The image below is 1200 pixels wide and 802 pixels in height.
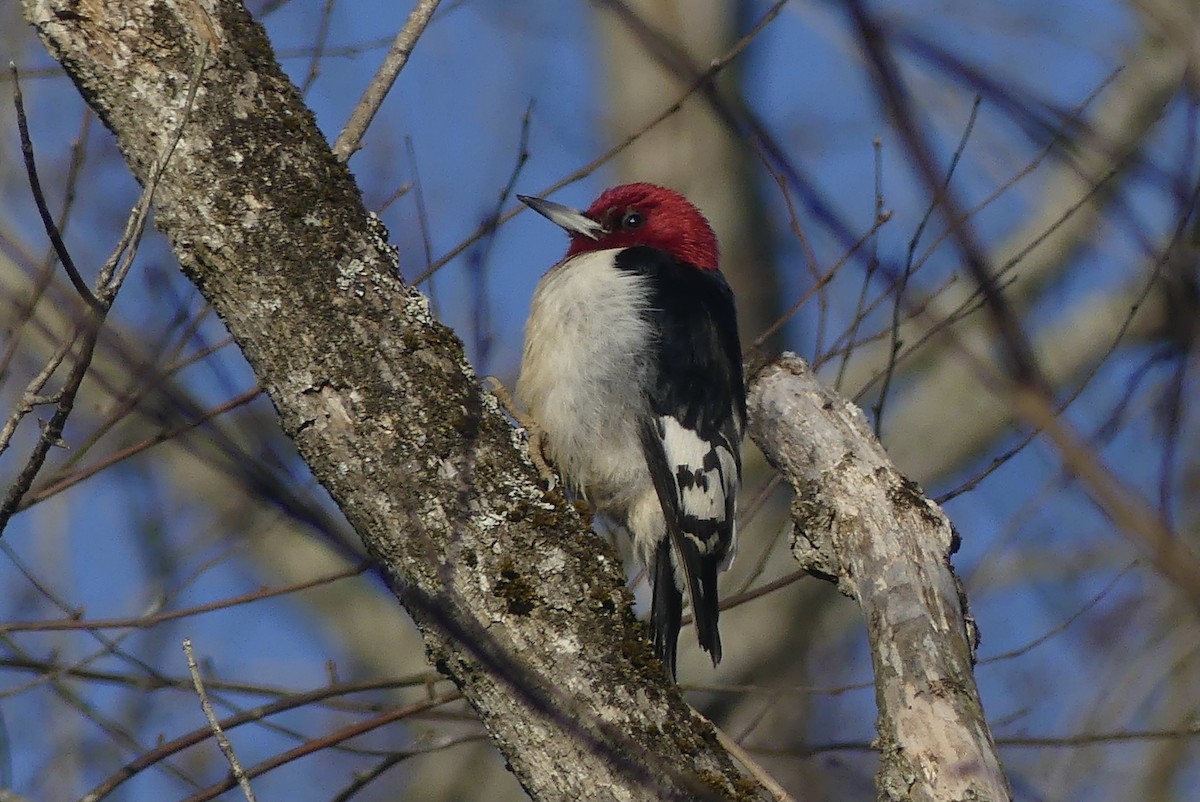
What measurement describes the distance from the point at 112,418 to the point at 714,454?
1915 mm

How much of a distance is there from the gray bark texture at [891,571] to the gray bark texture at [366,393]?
360 mm

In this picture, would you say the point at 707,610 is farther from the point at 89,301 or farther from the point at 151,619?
the point at 89,301

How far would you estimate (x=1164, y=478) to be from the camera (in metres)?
1.00

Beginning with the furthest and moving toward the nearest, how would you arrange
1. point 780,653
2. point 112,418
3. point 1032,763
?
point 780,653 < point 1032,763 < point 112,418

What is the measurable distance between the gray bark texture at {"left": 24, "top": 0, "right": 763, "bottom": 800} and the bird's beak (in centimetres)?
215

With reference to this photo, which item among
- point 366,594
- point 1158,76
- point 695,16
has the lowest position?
point 1158,76

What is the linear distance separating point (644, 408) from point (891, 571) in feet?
4.41

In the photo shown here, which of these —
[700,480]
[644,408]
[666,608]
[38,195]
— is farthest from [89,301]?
[700,480]

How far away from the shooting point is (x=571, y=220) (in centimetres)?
488

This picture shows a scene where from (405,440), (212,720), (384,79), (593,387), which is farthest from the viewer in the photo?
(593,387)

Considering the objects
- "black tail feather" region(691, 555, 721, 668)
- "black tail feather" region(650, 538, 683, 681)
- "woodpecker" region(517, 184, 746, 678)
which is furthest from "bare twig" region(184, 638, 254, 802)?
"woodpecker" region(517, 184, 746, 678)

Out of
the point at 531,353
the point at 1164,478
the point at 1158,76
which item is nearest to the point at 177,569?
the point at 531,353

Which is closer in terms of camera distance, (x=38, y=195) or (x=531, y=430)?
(x=38, y=195)

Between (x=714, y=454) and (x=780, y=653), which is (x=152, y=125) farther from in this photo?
(x=780, y=653)
